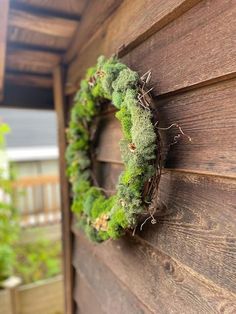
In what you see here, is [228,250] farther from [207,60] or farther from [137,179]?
[207,60]

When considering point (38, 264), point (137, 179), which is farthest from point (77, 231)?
point (38, 264)

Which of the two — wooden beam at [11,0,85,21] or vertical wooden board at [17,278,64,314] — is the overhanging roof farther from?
vertical wooden board at [17,278,64,314]

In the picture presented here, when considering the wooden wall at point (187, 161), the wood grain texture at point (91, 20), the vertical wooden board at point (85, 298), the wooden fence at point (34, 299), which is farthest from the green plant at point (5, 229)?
the wooden wall at point (187, 161)

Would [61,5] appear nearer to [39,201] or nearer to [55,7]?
[55,7]

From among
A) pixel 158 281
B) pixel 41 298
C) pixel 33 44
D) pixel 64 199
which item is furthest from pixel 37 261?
pixel 158 281

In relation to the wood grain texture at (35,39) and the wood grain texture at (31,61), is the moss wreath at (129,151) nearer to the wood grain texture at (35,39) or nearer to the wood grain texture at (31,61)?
the wood grain texture at (35,39)

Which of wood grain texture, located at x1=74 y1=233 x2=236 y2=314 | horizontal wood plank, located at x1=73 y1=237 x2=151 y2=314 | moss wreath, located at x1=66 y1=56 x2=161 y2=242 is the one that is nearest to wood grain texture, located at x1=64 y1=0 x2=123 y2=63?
moss wreath, located at x1=66 y1=56 x2=161 y2=242

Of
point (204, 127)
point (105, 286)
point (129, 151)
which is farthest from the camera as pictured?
point (105, 286)
